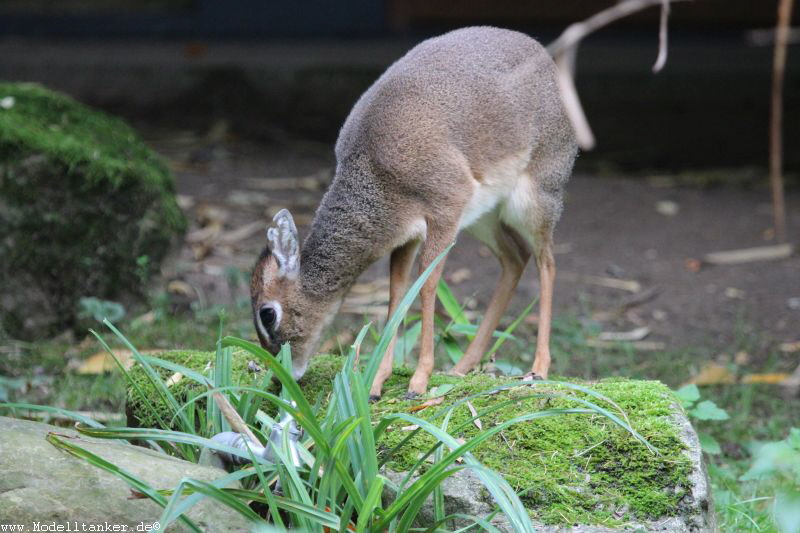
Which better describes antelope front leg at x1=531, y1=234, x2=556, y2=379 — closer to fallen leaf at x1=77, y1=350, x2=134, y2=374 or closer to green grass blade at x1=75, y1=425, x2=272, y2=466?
green grass blade at x1=75, y1=425, x2=272, y2=466

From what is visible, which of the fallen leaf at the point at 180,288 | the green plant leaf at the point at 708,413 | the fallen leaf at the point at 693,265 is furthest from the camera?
the fallen leaf at the point at 693,265

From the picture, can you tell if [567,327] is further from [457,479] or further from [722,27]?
[722,27]

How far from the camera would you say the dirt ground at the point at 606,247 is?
6.50 metres

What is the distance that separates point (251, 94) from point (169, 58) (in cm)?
88

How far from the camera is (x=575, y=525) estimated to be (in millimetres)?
3078

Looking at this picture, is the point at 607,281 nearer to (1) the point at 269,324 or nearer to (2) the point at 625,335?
(2) the point at 625,335

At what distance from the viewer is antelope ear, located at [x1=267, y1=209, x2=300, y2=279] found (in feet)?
12.9

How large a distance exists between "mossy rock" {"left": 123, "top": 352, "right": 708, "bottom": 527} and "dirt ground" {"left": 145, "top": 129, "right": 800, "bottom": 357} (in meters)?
2.19

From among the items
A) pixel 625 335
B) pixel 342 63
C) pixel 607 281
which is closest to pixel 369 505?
pixel 625 335

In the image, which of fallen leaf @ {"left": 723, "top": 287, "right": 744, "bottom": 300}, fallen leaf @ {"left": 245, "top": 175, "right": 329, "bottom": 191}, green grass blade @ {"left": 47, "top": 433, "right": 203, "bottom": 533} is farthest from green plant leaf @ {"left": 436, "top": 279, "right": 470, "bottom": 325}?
fallen leaf @ {"left": 245, "top": 175, "right": 329, "bottom": 191}

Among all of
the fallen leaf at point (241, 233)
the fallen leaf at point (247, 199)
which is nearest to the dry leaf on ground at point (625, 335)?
the fallen leaf at point (241, 233)

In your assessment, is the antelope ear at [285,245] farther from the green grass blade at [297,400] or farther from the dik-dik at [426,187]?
the green grass blade at [297,400]

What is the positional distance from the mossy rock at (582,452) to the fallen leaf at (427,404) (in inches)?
0.7

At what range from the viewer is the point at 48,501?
2959 mm
